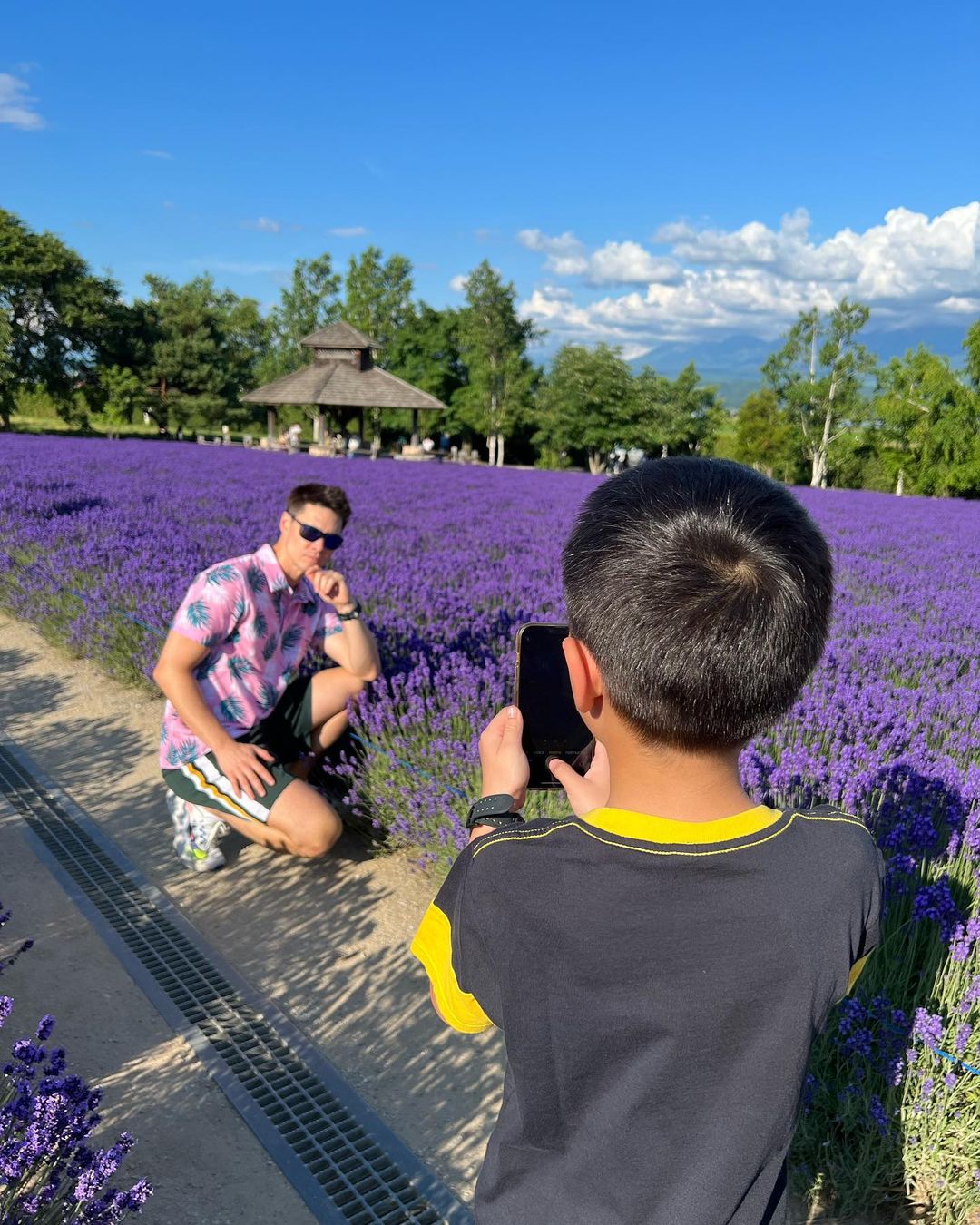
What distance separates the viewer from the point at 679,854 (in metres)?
0.85

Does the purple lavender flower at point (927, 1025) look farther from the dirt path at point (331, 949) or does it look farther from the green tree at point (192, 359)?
the green tree at point (192, 359)

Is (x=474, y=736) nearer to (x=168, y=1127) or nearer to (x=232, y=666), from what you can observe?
(x=232, y=666)

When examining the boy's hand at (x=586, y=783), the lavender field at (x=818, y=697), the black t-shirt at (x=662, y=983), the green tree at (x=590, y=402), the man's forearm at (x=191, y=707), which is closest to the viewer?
the black t-shirt at (x=662, y=983)

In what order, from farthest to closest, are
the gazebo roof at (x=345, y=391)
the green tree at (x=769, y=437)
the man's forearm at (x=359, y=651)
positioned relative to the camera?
the green tree at (x=769, y=437) → the gazebo roof at (x=345, y=391) → the man's forearm at (x=359, y=651)

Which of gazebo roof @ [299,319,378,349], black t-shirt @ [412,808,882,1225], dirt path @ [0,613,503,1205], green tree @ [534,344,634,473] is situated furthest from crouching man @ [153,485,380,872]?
green tree @ [534,344,634,473]

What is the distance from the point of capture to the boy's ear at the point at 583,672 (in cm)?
94

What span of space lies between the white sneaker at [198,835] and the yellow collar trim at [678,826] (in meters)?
2.68

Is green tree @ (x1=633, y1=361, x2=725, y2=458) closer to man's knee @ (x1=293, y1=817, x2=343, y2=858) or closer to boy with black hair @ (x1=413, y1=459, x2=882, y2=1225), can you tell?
man's knee @ (x1=293, y1=817, x2=343, y2=858)

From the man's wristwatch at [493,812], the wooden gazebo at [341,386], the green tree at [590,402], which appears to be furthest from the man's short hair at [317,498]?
the green tree at [590,402]

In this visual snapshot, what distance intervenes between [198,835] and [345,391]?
32146 mm

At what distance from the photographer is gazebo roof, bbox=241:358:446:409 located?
33.4m

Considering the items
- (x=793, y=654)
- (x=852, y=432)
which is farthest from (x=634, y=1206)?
(x=852, y=432)

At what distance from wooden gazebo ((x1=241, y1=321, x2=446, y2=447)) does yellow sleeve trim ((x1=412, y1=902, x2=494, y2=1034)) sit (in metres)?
32.9

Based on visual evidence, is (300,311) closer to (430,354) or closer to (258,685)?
(430,354)
